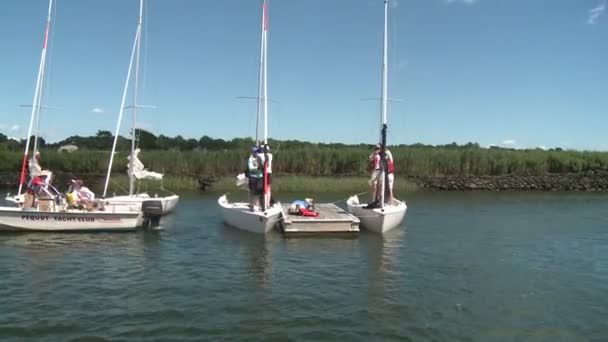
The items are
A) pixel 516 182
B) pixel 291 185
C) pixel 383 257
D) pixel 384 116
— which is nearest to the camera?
pixel 383 257

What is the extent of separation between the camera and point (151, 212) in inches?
664

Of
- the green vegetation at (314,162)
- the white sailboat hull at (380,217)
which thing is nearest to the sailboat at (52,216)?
the white sailboat hull at (380,217)

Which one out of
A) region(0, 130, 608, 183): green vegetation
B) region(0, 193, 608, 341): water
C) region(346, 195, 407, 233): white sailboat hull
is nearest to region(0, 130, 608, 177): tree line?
region(0, 130, 608, 183): green vegetation

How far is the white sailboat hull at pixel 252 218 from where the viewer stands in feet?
53.6

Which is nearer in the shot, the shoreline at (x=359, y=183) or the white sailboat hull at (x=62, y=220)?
the white sailboat hull at (x=62, y=220)

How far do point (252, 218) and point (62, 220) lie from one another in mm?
5811

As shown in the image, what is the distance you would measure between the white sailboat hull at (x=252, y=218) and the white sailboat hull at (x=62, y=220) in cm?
315

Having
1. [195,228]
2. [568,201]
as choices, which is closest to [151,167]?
[195,228]

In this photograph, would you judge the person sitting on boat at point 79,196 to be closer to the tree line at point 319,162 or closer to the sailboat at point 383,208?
the sailboat at point 383,208

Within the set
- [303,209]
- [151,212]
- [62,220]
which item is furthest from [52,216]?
[303,209]

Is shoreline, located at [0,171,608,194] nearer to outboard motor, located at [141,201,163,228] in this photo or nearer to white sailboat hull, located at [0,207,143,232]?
outboard motor, located at [141,201,163,228]

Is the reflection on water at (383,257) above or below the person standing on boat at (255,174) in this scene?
below

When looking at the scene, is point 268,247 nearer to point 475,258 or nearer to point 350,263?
point 350,263

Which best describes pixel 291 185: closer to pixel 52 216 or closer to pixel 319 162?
pixel 319 162
